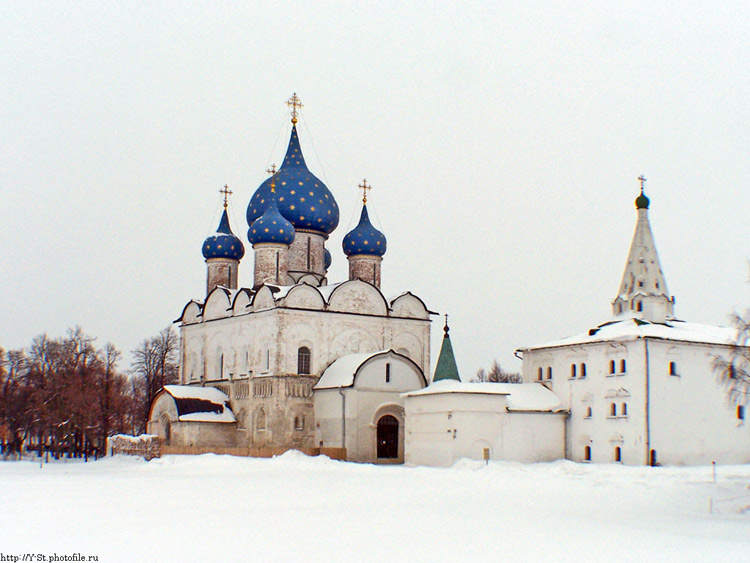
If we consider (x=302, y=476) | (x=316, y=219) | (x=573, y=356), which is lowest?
(x=302, y=476)

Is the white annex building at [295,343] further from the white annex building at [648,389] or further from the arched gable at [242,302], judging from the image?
the white annex building at [648,389]

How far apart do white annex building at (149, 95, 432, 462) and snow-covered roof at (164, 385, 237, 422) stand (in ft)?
0.15

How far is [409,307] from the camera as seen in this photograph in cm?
4019

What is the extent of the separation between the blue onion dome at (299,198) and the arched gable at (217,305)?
11.8ft

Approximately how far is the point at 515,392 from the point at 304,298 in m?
9.87

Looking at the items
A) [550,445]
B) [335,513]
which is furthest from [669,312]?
[335,513]

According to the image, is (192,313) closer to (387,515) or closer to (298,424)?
(298,424)

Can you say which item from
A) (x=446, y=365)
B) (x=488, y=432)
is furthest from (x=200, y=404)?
(x=488, y=432)

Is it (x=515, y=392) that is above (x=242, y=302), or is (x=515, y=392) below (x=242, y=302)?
below

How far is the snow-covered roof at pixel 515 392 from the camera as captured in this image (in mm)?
30766

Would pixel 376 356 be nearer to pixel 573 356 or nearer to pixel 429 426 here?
pixel 429 426

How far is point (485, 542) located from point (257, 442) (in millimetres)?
23182

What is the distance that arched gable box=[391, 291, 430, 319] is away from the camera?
3978 cm

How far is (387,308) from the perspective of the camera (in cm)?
3934
